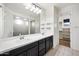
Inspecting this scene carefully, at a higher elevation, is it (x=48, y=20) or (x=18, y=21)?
(x=48, y=20)

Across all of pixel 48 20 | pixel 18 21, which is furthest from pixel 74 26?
pixel 18 21

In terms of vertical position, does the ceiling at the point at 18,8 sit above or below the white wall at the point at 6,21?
above

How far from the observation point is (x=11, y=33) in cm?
243

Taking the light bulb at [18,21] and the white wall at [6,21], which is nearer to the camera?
the white wall at [6,21]

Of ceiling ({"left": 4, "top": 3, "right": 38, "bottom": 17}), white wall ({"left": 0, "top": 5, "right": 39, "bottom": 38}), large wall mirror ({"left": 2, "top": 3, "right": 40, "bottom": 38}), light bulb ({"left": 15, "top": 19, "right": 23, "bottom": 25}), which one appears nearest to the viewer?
white wall ({"left": 0, "top": 5, "right": 39, "bottom": 38})

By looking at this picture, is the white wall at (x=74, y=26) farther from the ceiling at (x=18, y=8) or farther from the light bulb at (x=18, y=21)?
the light bulb at (x=18, y=21)

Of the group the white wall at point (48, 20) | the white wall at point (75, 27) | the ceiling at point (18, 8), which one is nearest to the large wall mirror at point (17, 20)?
the ceiling at point (18, 8)

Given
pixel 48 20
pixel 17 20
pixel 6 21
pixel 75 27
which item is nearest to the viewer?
pixel 6 21

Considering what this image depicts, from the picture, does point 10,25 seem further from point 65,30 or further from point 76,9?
point 65,30

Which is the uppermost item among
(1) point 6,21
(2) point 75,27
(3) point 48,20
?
(3) point 48,20

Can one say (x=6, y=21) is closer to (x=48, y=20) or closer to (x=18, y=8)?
(x=18, y=8)

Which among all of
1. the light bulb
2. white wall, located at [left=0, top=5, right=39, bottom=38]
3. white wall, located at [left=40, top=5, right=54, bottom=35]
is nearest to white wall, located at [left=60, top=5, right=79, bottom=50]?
white wall, located at [left=40, top=5, right=54, bottom=35]

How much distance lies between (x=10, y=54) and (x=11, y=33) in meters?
1.03

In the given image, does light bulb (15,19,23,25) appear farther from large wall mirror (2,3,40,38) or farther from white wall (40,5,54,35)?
white wall (40,5,54,35)
